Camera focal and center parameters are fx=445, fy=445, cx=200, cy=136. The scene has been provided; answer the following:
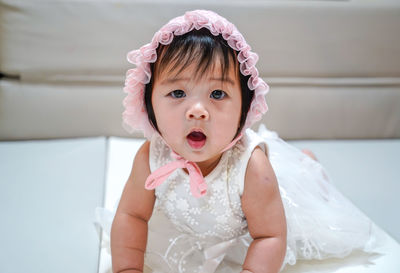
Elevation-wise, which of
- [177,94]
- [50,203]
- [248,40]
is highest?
[248,40]

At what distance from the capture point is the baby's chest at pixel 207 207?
2.81 feet

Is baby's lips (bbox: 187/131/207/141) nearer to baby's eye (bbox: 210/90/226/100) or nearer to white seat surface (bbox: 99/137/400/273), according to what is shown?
baby's eye (bbox: 210/90/226/100)

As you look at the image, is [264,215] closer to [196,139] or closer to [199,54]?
[196,139]

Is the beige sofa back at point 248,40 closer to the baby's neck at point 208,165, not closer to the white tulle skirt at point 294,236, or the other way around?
the white tulle skirt at point 294,236

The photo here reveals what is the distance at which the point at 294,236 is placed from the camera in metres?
0.94

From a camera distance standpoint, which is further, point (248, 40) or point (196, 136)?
point (248, 40)

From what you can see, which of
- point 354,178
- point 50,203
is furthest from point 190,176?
point 354,178

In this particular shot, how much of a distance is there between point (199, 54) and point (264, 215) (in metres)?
0.32

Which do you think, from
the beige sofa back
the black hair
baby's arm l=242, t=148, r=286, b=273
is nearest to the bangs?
the black hair

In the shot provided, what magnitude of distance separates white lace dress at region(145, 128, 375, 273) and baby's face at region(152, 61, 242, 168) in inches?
3.6

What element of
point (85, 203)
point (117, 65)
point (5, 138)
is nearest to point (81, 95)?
point (117, 65)

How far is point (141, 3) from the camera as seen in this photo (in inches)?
55.2

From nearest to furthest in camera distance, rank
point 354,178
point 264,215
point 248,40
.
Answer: point 264,215
point 354,178
point 248,40

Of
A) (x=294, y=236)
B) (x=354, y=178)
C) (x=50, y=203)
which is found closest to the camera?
(x=294, y=236)
